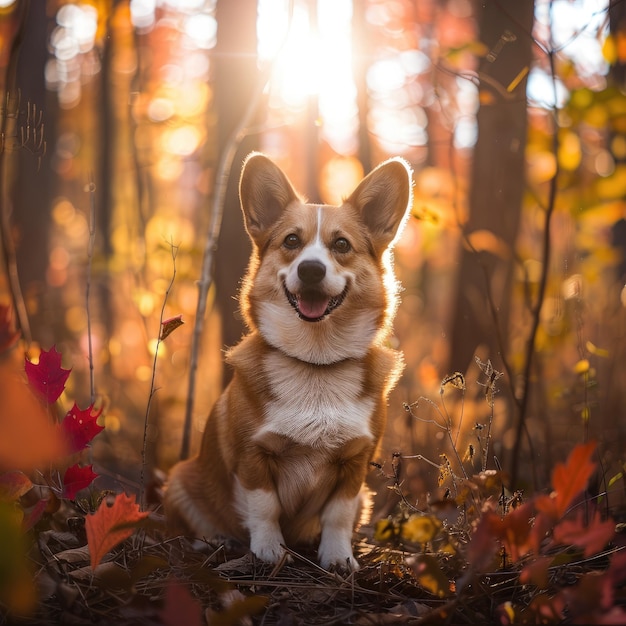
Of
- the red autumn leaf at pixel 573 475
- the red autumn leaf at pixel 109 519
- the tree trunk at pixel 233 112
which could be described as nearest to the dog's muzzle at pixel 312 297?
the red autumn leaf at pixel 109 519

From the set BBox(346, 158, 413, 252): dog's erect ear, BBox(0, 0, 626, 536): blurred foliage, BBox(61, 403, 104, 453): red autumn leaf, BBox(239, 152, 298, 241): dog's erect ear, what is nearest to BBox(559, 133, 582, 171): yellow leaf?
BBox(0, 0, 626, 536): blurred foliage

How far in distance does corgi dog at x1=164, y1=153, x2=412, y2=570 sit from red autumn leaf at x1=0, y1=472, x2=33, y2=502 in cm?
96

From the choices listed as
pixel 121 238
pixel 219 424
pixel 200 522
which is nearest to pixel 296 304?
pixel 219 424

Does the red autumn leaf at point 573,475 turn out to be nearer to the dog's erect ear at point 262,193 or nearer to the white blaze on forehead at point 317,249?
the white blaze on forehead at point 317,249

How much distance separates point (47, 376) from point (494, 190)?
3.95 metres

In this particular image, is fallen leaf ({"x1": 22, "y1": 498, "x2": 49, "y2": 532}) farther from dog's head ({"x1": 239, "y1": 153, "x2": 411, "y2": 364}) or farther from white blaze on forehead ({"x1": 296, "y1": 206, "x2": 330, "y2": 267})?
white blaze on forehead ({"x1": 296, "y1": 206, "x2": 330, "y2": 267})

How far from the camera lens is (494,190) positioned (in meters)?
5.24

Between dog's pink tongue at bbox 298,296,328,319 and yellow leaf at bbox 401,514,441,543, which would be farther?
dog's pink tongue at bbox 298,296,328,319

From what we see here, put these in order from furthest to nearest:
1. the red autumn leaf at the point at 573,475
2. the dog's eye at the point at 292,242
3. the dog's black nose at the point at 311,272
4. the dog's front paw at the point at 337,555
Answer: the dog's eye at the point at 292,242, the dog's black nose at the point at 311,272, the dog's front paw at the point at 337,555, the red autumn leaf at the point at 573,475

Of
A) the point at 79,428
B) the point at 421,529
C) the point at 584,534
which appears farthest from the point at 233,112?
the point at 584,534

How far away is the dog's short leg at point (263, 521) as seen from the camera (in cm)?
288

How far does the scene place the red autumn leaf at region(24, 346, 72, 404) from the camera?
238 cm

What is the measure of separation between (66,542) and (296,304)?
143 centimetres

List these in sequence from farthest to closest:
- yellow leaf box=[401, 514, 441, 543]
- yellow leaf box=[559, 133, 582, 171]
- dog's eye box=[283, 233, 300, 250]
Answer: yellow leaf box=[559, 133, 582, 171]
dog's eye box=[283, 233, 300, 250]
yellow leaf box=[401, 514, 441, 543]
